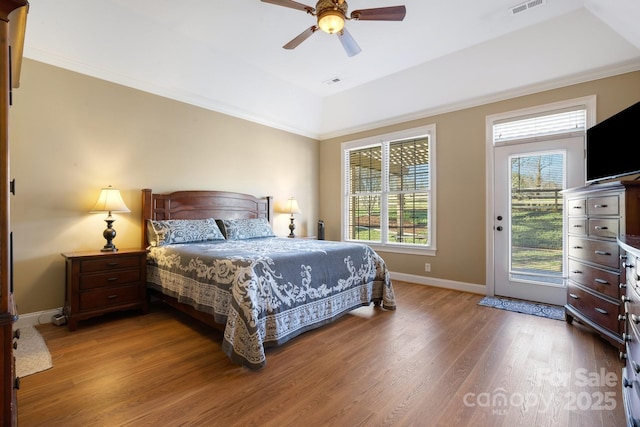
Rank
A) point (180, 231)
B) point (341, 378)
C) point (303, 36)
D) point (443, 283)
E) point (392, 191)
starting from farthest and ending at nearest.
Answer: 1. point (392, 191)
2. point (443, 283)
3. point (180, 231)
4. point (303, 36)
5. point (341, 378)

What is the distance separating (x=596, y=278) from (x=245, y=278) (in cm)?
283

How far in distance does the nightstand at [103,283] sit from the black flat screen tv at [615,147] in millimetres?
4520

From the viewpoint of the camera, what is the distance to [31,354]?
2314mm

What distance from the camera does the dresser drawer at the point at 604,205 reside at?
2.28 m

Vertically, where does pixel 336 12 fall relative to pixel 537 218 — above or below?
above

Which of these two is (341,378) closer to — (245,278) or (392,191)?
(245,278)

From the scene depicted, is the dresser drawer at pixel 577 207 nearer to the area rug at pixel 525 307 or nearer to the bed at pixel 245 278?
the area rug at pixel 525 307

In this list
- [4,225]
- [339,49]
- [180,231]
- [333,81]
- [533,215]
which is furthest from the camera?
[333,81]

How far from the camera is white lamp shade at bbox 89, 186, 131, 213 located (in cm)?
311

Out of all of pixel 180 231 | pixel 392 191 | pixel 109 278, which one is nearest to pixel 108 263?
pixel 109 278

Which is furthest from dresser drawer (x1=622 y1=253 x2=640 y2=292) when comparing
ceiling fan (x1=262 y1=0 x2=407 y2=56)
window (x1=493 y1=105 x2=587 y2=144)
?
window (x1=493 y1=105 x2=587 y2=144)

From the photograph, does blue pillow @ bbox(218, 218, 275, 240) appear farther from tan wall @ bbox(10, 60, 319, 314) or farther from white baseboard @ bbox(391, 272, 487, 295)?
white baseboard @ bbox(391, 272, 487, 295)

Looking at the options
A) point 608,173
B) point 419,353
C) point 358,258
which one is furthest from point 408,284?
point 608,173

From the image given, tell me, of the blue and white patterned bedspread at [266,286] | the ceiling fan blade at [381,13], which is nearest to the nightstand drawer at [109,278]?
the blue and white patterned bedspread at [266,286]
